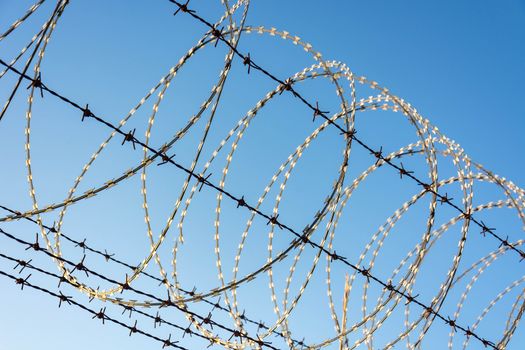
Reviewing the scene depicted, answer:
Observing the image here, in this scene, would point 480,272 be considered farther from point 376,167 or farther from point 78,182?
point 78,182

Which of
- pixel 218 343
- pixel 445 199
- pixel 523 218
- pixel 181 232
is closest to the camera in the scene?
pixel 218 343

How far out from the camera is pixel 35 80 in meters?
5.04

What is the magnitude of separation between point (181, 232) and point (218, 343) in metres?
1.22

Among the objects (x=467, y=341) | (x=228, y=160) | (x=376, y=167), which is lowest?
(x=467, y=341)

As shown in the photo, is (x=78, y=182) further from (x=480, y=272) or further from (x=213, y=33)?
(x=480, y=272)

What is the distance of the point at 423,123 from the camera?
700cm

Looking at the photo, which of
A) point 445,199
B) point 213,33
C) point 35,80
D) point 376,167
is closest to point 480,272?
point 445,199

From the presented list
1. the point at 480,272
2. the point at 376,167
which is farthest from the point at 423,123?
the point at 480,272

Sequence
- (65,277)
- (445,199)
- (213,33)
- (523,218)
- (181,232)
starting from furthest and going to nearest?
1. (523,218)
2. (445,199)
3. (181,232)
4. (65,277)
5. (213,33)

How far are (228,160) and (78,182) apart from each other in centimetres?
150

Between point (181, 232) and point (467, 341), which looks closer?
point (181, 232)

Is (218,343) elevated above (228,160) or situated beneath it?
situated beneath

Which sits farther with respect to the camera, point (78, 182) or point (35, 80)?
point (78, 182)

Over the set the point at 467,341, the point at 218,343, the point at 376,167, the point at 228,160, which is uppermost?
the point at 376,167
